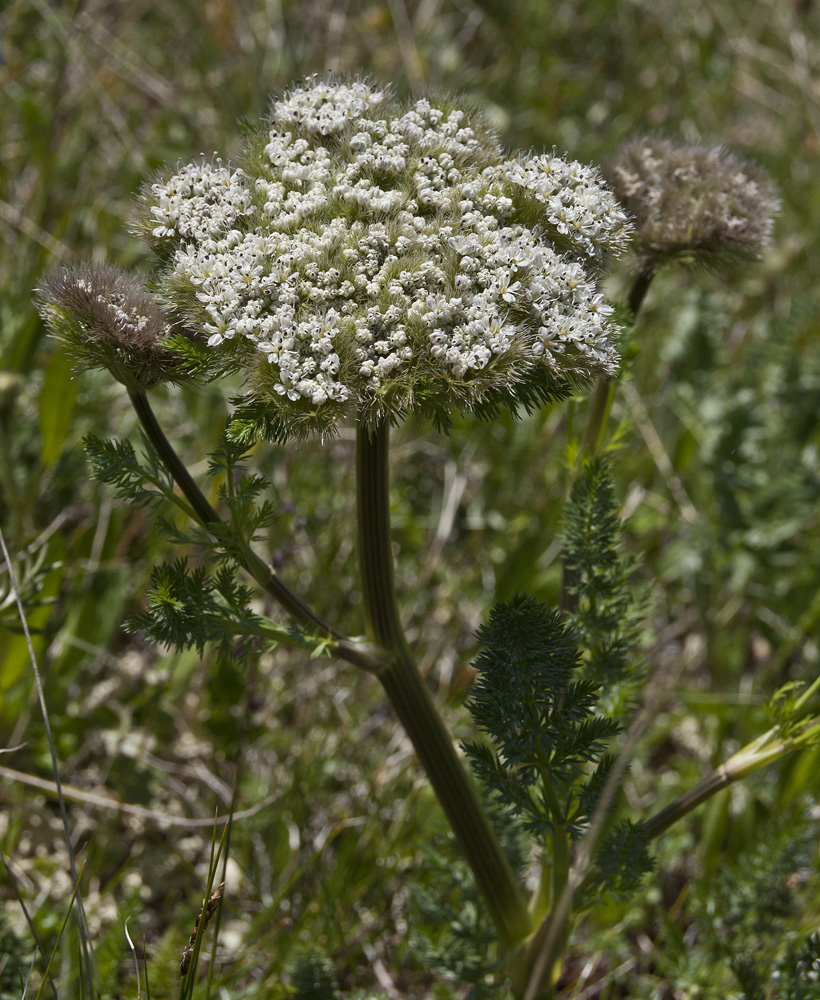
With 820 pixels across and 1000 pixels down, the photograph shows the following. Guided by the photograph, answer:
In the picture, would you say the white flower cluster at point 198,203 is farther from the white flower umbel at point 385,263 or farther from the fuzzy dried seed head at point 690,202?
the fuzzy dried seed head at point 690,202

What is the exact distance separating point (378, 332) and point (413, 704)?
1022 millimetres

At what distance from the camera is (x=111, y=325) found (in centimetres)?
185

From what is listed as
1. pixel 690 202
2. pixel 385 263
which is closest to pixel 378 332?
pixel 385 263

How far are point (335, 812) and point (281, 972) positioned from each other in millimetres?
758

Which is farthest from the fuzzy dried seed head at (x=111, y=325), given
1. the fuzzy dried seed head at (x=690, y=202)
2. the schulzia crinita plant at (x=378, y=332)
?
the fuzzy dried seed head at (x=690, y=202)

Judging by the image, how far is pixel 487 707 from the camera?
2.08 metres

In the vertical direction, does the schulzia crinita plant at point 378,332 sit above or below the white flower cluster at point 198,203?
below

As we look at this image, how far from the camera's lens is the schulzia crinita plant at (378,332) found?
1.79m

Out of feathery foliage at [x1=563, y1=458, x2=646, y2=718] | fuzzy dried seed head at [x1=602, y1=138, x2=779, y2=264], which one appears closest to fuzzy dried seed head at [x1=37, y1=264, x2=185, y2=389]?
feathery foliage at [x1=563, y1=458, x2=646, y2=718]

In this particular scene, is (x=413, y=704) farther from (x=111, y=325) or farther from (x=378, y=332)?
(x=111, y=325)

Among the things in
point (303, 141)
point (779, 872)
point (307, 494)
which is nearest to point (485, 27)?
point (307, 494)

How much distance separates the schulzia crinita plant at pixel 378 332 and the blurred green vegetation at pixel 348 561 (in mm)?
662

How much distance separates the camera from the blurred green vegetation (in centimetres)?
314

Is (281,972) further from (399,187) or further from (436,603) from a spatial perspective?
(399,187)
